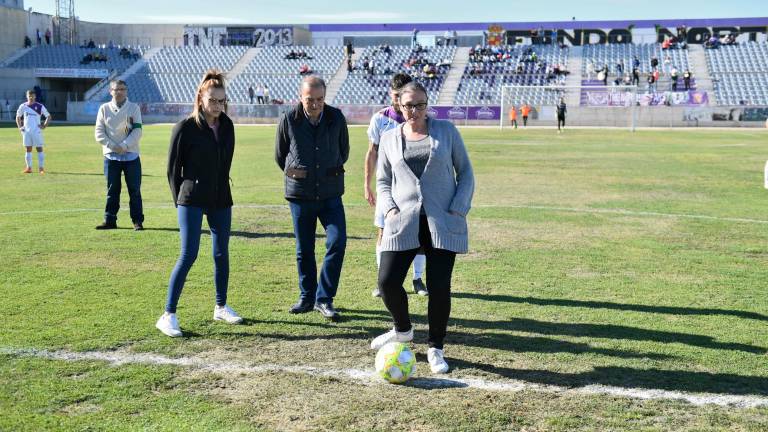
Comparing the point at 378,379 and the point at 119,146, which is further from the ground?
the point at 119,146

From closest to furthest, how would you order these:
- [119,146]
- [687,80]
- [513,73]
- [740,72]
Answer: [119,146] → [687,80] → [740,72] → [513,73]

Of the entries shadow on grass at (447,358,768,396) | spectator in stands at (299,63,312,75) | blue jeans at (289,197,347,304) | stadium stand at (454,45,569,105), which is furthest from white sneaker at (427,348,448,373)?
spectator in stands at (299,63,312,75)

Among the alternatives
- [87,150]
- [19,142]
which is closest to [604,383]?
[87,150]

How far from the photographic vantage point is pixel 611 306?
25.2 feet

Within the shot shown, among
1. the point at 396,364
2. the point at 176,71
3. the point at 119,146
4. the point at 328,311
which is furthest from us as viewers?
the point at 176,71

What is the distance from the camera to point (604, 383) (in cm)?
554

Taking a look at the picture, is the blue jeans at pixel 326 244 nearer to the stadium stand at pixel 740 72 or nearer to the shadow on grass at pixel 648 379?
the shadow on grass at pixel 648 379

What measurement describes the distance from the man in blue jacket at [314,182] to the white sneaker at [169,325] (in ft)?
3.80

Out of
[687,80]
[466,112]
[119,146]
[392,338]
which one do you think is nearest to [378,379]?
[392,338]

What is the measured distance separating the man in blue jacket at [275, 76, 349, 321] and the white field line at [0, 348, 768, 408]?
1403 millimetres

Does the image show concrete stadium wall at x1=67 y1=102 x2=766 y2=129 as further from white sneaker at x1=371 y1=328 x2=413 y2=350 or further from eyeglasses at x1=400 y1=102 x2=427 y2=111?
eyeglasses at x1=400 y1=102 x2=427 y2=111

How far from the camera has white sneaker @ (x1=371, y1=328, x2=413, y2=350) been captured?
6207mm

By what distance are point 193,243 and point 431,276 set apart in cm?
208

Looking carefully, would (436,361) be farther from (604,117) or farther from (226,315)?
(604,117)
